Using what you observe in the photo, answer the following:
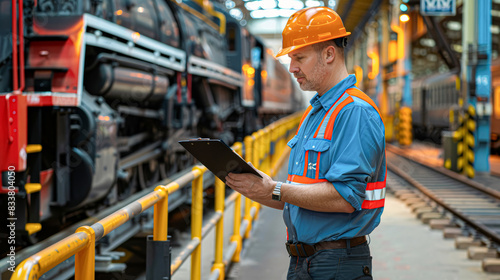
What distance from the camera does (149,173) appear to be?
306 inches

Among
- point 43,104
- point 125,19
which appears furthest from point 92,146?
point 125,19

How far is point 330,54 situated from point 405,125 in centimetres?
1878

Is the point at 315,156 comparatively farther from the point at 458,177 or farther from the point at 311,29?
the point at 458,177

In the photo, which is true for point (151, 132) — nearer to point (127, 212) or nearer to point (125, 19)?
point (125, 19)

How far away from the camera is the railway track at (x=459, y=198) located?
6.79 metres

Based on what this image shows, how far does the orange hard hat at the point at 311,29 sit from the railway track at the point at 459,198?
4.42 m

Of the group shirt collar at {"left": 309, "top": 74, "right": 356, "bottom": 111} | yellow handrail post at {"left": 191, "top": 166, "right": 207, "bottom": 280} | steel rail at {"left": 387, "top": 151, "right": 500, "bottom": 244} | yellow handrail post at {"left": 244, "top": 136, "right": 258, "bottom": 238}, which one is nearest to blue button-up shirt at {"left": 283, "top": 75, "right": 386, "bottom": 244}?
shirt collar at {"left": 309, "top": 74, "right": 356, "bottom": 111}

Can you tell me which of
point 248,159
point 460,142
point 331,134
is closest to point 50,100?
point 248,159

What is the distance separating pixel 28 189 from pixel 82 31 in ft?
5.03

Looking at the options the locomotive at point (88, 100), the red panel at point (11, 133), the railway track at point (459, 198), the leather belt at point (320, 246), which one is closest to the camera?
the leather belt at point (320, 246)

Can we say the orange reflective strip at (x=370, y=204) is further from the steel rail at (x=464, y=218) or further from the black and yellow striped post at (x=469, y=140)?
the black and yellow striped post at (x=469, y=140)

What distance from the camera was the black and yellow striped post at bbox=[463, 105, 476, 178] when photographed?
1185 centimetres

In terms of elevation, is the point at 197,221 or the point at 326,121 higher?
the point at 326,121

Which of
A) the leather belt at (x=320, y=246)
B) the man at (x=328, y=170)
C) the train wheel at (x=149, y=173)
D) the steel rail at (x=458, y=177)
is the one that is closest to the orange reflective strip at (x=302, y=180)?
the man at (x=328, y=170)
